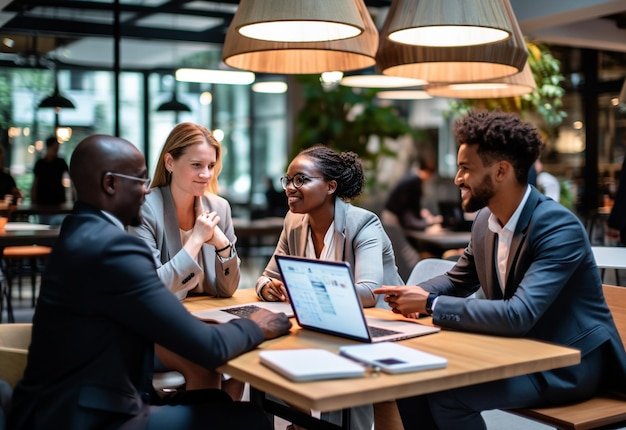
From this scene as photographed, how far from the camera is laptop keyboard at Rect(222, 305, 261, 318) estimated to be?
287 centimetres

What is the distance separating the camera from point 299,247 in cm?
355

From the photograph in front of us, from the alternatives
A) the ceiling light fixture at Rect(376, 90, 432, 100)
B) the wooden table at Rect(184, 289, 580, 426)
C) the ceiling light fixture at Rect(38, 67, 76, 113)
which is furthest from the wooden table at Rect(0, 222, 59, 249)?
the ceiling light fixture at Rect(376, 90, 432, 100)

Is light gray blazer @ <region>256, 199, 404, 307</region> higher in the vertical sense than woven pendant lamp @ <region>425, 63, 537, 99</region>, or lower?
lower

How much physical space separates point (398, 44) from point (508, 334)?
50.9 inches

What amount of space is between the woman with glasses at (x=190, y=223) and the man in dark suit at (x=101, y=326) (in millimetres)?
972

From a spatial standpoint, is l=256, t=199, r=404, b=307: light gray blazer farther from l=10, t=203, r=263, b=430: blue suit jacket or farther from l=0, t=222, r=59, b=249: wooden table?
l=0, t=222, r=59, b=249: wooden table

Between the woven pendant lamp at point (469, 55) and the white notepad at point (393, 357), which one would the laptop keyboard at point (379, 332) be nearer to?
the white notepad at point (393, 357)

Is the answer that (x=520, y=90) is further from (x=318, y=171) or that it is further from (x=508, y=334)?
(x=508, y=334)

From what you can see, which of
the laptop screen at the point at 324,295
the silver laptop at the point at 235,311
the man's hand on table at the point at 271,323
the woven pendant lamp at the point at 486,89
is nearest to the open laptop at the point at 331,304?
the laptop screen at the point at 324,295

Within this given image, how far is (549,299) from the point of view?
2.53m

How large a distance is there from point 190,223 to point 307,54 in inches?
35.7

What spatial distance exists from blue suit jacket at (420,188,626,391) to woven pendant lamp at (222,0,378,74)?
1.03m

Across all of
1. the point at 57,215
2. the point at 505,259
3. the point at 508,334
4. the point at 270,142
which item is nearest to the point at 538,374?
the point at 508,334

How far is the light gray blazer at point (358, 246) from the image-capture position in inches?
128
